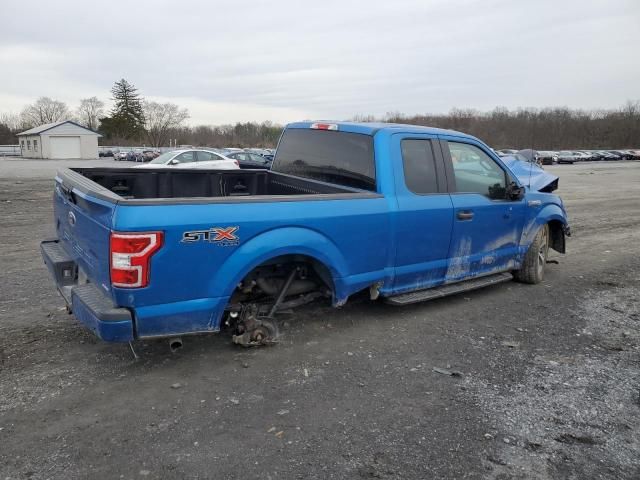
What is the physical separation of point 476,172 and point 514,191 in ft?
1.72

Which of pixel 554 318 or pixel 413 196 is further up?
pixel 413 196

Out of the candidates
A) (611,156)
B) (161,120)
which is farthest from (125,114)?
(611,156)

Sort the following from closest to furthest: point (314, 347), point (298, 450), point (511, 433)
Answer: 1. point (298, 450)
2. point (511, 433)
3. point (314, 347)

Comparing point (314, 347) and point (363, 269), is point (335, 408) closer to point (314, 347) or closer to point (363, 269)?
point (314, 347)

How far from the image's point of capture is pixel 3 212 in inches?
474

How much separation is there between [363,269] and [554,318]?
2256mm

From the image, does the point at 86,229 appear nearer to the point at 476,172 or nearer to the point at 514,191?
the point at 476,172

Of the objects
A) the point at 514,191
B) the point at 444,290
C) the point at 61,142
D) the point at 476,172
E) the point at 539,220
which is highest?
the point at 61,142

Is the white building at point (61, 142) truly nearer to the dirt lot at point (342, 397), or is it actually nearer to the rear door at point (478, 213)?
the dirt lot at point (342, 397)

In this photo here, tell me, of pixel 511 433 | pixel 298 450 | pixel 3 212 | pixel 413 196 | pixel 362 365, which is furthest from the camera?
pixel 3 212

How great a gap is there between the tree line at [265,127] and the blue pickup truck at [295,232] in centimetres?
8418

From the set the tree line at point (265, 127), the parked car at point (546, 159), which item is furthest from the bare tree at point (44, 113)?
the parked car at point (546, 159)

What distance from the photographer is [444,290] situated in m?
5.23

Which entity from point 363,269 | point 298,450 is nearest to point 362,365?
point 363,269
